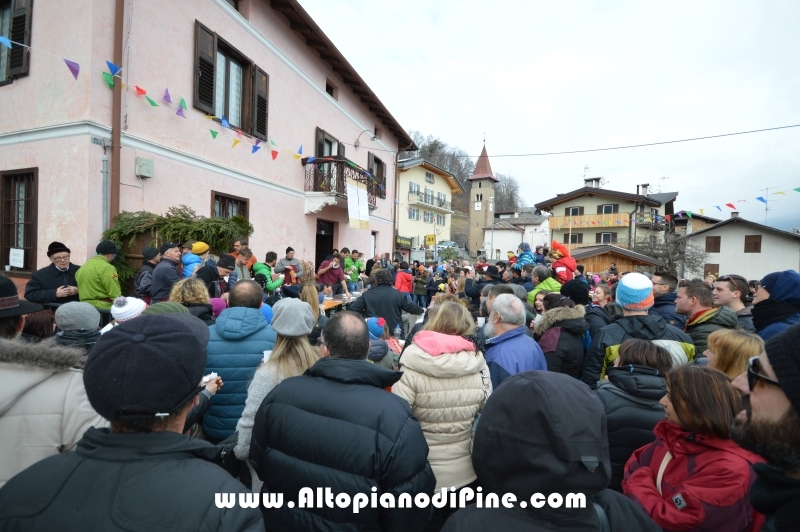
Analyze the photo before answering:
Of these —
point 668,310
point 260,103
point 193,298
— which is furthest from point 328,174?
point 668,310

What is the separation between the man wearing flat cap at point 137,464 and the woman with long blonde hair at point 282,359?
1.28m

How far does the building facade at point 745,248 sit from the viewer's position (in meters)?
30.3

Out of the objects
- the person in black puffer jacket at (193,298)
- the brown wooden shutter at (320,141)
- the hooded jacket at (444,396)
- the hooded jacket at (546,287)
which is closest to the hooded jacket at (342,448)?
the hooded jacket at (444,396)

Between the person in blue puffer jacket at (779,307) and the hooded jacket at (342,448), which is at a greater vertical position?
the person in blue puffer jacket at (779,307)

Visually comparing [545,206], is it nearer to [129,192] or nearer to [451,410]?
[129,192]

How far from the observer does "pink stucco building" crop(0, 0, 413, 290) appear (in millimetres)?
7418

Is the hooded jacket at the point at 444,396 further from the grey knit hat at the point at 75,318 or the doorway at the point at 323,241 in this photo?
the doorway at the point at 323,241

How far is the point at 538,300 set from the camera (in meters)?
5.19

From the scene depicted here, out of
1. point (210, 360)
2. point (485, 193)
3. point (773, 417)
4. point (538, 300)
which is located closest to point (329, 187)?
point (538, 300)

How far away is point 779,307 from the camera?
341 centimetres

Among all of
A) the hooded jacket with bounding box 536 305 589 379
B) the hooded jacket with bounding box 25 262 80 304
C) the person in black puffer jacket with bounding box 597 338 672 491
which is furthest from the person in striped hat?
the hooded jacket with bounding box 25 262 80 304

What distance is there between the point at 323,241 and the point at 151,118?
9245mm

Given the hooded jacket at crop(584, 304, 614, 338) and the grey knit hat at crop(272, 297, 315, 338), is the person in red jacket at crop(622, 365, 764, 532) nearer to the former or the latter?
the grey knit hat at crop(272, 297, 315, 338)

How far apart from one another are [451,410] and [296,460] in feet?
3.30
